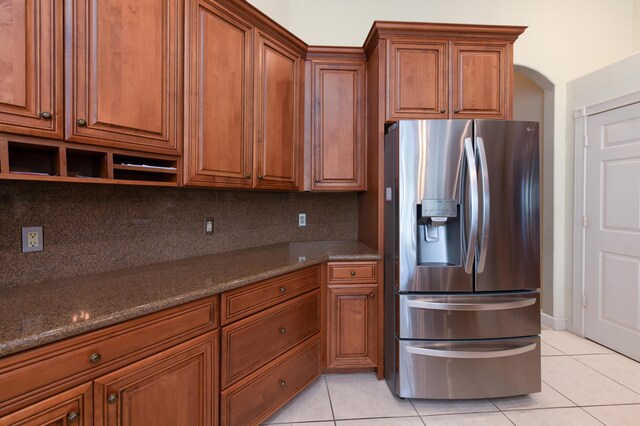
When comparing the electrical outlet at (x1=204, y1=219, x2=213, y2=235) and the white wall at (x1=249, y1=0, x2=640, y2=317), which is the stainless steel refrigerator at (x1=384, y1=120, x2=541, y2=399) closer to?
the electrical outlet at (x1=204, y1=219, x2=213, y2=235)

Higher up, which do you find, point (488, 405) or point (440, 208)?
point (440, 208)

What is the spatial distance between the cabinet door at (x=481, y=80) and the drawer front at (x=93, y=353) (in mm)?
2162

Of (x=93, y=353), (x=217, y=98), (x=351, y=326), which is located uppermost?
(x=217, y=98)

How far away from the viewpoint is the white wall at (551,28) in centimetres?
290

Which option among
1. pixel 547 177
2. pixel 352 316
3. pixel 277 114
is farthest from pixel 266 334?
pixel 547 177

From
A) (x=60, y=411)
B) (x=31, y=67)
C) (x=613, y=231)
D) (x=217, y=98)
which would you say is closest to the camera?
(x=60, y=411)

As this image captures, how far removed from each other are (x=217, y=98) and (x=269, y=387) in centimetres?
163

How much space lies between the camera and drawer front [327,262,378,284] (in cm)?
225

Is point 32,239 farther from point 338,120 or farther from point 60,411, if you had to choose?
point 338,120

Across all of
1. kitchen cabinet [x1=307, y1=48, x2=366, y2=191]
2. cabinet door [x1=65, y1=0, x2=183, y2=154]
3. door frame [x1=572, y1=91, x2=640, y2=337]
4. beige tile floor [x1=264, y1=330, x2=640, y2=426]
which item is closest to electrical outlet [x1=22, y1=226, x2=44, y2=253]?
cabinet door [x1=65, y1=0, x2=183, y2=154]

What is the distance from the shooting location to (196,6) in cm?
172

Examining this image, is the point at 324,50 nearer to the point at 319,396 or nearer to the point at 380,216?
the point at 380,216

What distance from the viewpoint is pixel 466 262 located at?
1.96 m

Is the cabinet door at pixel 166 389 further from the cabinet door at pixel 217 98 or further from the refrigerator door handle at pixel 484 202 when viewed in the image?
the refrigerator door handle at pixel 484 202
